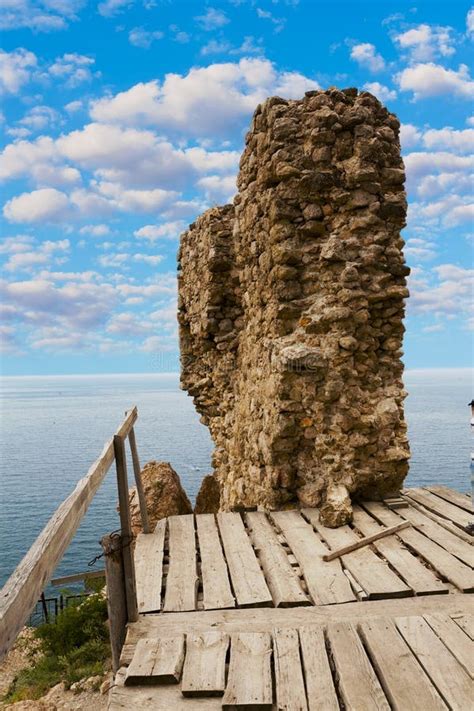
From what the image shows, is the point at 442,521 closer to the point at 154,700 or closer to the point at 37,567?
the point at 154,700

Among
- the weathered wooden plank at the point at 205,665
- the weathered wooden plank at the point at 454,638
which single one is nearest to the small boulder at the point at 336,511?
the weathered wooden plank at the point at 454,638

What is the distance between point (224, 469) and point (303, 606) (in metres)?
5.20

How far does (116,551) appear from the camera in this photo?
3555mm

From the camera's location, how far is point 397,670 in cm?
291

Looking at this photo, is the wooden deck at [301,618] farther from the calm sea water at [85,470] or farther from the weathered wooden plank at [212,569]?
the calm sea water at [85,470]

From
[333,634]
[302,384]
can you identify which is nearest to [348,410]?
[302,384]

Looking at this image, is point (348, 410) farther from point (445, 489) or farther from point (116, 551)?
point (116, 551)

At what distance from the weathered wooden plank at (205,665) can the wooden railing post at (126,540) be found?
473 mm

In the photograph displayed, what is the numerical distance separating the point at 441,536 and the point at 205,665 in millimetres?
2648

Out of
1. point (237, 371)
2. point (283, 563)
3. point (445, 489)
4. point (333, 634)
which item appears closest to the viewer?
point (333, 634)

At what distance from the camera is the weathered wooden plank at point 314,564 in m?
3.75

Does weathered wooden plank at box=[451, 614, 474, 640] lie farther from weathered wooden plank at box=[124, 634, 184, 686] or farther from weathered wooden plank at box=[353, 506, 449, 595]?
weathered wooden plank at box=[124, 634, 184, 686]

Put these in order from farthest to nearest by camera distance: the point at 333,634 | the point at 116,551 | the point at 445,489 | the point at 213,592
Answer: the point at 445,489
the point at 213,592
the point at 116,551
the point at 333,634

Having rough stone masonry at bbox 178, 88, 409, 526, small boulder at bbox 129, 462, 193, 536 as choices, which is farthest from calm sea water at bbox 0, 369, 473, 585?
rough stone masonry at bbox 178, 88, 409, 526
